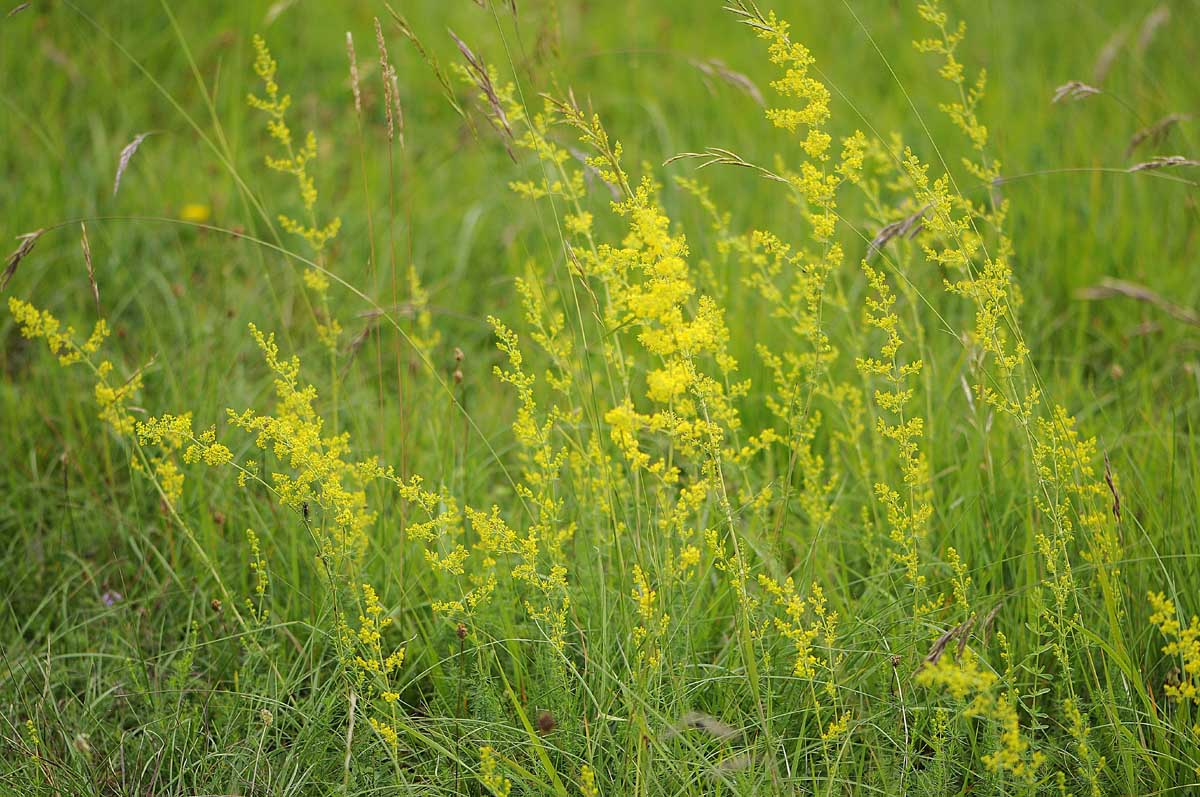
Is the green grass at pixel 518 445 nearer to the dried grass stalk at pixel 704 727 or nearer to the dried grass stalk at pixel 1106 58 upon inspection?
the dried grass stalk at pixel 704 727

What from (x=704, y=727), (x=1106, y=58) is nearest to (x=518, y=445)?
(x=704, y=727)

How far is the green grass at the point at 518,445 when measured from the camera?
1.85 m

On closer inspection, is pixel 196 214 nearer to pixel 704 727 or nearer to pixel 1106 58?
pixel 704 727

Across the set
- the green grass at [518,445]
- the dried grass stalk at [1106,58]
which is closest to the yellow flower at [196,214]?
the green grass at [518,445]

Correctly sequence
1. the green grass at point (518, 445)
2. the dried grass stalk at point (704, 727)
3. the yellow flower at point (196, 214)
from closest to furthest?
the dried grass stalk at point (704, 727) < the green grass at point (518, 445) < the yellow flower at point (196, 214)

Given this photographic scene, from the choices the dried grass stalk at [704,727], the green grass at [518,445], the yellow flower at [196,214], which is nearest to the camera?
the dried grass stalk at [704,727]

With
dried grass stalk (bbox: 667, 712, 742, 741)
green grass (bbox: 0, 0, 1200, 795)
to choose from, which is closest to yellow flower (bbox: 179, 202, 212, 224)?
green grass (bbox: 0, 0, 1200, 795)

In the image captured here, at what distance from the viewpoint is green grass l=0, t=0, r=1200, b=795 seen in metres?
1.85

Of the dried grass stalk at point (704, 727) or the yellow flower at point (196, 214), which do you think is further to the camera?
the yellow flower at point (196, 214)

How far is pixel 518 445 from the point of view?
294 cm

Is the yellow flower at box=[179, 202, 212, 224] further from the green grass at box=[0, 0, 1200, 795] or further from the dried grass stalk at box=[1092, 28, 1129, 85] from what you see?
the dried grass stalk at box=[1092, 28, 1129, 85]

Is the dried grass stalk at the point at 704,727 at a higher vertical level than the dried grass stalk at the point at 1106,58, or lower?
lower

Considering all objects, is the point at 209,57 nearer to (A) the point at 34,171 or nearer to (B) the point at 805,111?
(A) the point at 34,171

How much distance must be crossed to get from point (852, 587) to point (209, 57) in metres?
3.82
